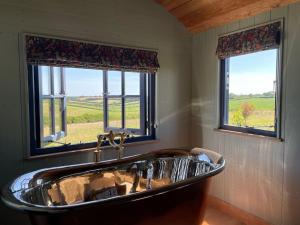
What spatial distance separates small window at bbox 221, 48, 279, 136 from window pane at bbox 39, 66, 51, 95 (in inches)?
73.5

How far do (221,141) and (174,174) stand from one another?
29.1 inches

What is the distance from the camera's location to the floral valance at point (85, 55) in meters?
2.10

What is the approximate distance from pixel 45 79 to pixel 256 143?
213 centimetres

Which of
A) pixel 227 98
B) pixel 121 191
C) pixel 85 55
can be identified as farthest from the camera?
pixel 227 98

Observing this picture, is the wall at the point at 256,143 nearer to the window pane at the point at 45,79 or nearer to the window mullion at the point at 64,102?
the window mullion at the point at 64,102

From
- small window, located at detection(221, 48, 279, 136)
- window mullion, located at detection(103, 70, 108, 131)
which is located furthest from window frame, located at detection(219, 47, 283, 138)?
window mullion, located at detection(103, 70, 108, 131)

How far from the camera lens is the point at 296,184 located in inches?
82.7

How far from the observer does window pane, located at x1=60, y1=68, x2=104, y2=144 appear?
8.13 feet

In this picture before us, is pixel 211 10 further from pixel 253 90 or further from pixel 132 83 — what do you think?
pixel 132 83

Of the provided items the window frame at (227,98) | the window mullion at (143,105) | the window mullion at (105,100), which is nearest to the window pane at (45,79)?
the window mullion at (105,100)

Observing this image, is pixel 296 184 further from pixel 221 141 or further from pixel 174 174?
pixel 174 174

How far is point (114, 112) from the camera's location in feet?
9.03

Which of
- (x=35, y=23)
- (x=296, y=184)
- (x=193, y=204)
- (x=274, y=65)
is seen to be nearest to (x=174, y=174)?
(x=193, y=204)

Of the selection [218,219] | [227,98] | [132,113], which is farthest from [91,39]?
[218,219]
